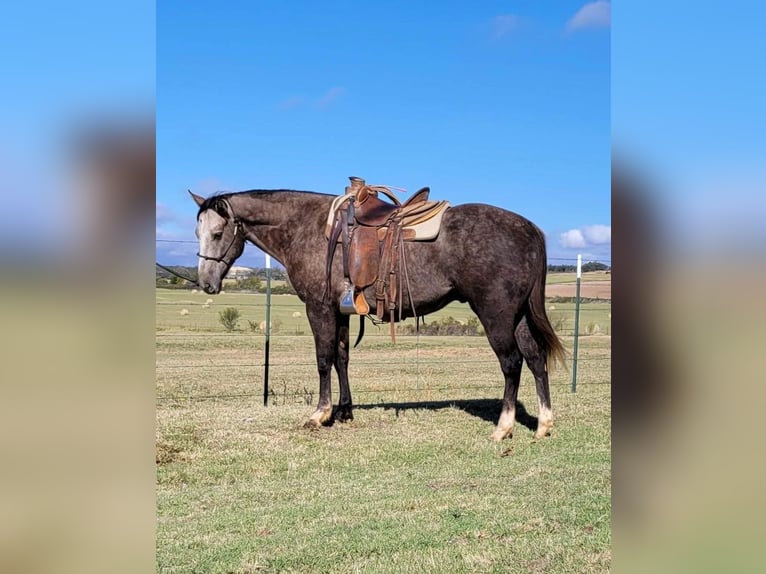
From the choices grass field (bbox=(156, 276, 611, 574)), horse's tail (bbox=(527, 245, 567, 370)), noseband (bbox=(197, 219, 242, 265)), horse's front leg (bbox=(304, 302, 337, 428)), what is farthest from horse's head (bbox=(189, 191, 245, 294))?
horse's tail (bbox=(527, 245, 567, 370))

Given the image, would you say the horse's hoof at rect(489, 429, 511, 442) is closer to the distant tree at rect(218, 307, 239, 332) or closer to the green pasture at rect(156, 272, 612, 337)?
the green pasture at rect(156, 272, 612, 337)

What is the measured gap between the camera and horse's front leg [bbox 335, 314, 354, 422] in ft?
23.8

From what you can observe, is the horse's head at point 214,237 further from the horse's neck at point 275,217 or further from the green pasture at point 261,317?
the green pasture at point 261,317

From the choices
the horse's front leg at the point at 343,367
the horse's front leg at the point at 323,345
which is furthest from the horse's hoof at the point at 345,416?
the horse's front leg at the point at 323,345

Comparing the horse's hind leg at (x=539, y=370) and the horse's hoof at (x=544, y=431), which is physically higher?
the horse's hind leg at (x=539, y=370)

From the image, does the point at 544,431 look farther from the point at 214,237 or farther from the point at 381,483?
the point at 214,237

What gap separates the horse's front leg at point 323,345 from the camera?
22.5 feet

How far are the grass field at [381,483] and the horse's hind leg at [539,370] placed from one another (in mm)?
184

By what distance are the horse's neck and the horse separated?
1 cm
